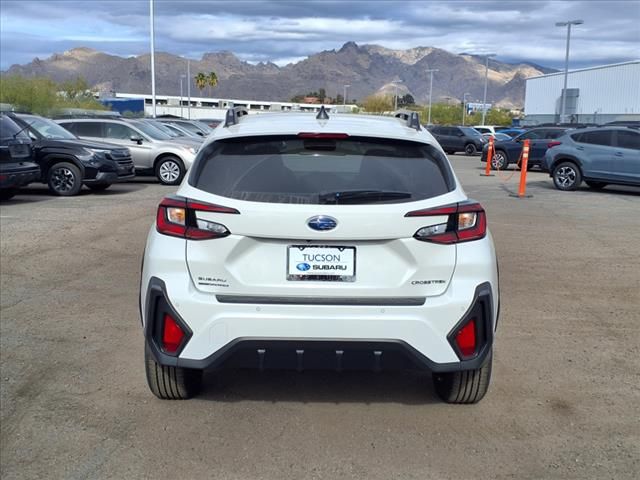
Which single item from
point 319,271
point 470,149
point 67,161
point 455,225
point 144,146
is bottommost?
point 470,149

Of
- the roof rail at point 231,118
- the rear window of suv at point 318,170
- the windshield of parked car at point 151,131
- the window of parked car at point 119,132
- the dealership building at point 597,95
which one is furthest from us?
the dealership building at point 597,95

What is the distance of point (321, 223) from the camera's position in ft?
12.1

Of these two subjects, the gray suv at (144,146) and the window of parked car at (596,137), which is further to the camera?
the gray suv at (144,146)

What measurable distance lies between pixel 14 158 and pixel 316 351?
1115 centimetres

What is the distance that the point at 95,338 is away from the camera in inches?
226

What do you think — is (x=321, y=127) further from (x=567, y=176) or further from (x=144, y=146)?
(x=567, y=176)

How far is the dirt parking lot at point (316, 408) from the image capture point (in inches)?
147

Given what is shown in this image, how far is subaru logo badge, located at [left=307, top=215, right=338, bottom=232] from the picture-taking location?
369cm

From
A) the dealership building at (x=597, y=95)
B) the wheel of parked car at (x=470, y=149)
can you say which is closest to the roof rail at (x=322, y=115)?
the wheel of parked car at (x=470, y=149)

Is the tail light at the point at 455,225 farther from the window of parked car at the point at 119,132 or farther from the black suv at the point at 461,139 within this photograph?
the black suv at the point at 461,139

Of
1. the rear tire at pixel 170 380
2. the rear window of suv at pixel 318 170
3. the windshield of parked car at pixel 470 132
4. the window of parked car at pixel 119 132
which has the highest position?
the rear window of suv at pixel 318 170

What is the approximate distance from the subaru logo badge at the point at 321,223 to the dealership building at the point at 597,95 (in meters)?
63.6

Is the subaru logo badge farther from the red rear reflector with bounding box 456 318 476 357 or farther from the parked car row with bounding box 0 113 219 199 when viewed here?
the parked car row with bounding box 0 113 219 199

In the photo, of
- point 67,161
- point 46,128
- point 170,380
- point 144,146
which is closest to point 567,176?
point 144,146
